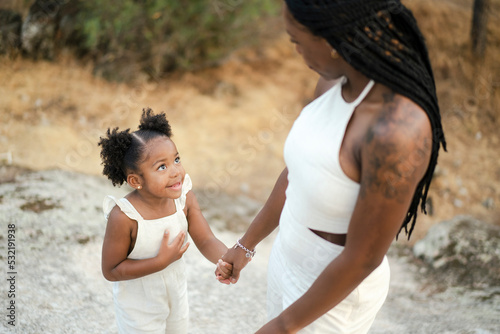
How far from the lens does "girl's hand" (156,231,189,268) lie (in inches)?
74.4

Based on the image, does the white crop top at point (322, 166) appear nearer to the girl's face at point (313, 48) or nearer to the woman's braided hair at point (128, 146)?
the girl's face at point (313, 48)

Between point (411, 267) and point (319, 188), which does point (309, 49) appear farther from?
point (411, 267)

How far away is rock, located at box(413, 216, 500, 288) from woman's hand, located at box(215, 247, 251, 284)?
2.53m

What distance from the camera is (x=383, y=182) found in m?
1.16

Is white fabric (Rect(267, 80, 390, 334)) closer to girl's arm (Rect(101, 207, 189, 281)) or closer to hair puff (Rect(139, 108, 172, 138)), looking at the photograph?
girl's arm (Rect(101, 207, 189, 281))

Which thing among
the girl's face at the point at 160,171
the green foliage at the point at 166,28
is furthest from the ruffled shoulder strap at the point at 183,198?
the green foliage at the point at 166,28

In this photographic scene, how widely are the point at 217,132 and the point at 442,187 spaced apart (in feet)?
9.26

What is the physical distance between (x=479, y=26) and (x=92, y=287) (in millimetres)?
6309

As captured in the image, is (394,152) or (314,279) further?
(314,279)

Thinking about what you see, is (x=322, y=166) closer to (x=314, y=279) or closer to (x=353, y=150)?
(x=353, y=150)

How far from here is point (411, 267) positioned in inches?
164

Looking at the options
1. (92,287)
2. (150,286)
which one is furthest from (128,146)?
(92,287)

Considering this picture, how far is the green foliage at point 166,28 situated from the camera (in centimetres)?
592

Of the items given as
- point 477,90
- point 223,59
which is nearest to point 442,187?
point 477,90
